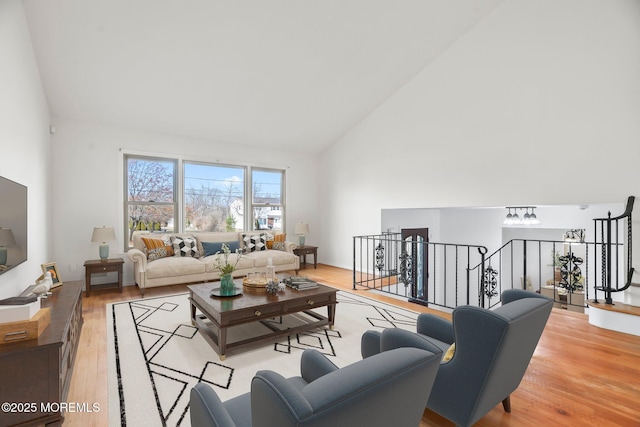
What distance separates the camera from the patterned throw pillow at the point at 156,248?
5148mm

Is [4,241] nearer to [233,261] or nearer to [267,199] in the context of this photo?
[233,261]

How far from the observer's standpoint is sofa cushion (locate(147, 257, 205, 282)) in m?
4.81

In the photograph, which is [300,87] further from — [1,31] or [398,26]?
[1,31]

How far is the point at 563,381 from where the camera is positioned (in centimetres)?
235

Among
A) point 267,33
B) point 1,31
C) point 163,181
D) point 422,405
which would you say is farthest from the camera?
point 163,181

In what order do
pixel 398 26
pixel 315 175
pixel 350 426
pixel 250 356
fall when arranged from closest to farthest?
pixel 350 426, pixel 250 356, pixel 398 26, pixel 315 175

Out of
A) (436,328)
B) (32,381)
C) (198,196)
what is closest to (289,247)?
(198,196)

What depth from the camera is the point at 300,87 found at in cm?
532

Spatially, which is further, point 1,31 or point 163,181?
point 163,181

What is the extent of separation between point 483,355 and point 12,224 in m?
3.55

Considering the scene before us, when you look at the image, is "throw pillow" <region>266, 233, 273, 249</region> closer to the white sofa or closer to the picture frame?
the white sofa

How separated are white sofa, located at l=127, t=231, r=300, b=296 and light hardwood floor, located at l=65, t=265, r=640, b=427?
4.02ft

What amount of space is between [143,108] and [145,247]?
2.32 metres

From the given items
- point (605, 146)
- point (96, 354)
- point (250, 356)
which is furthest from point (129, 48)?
point (605, 146)
